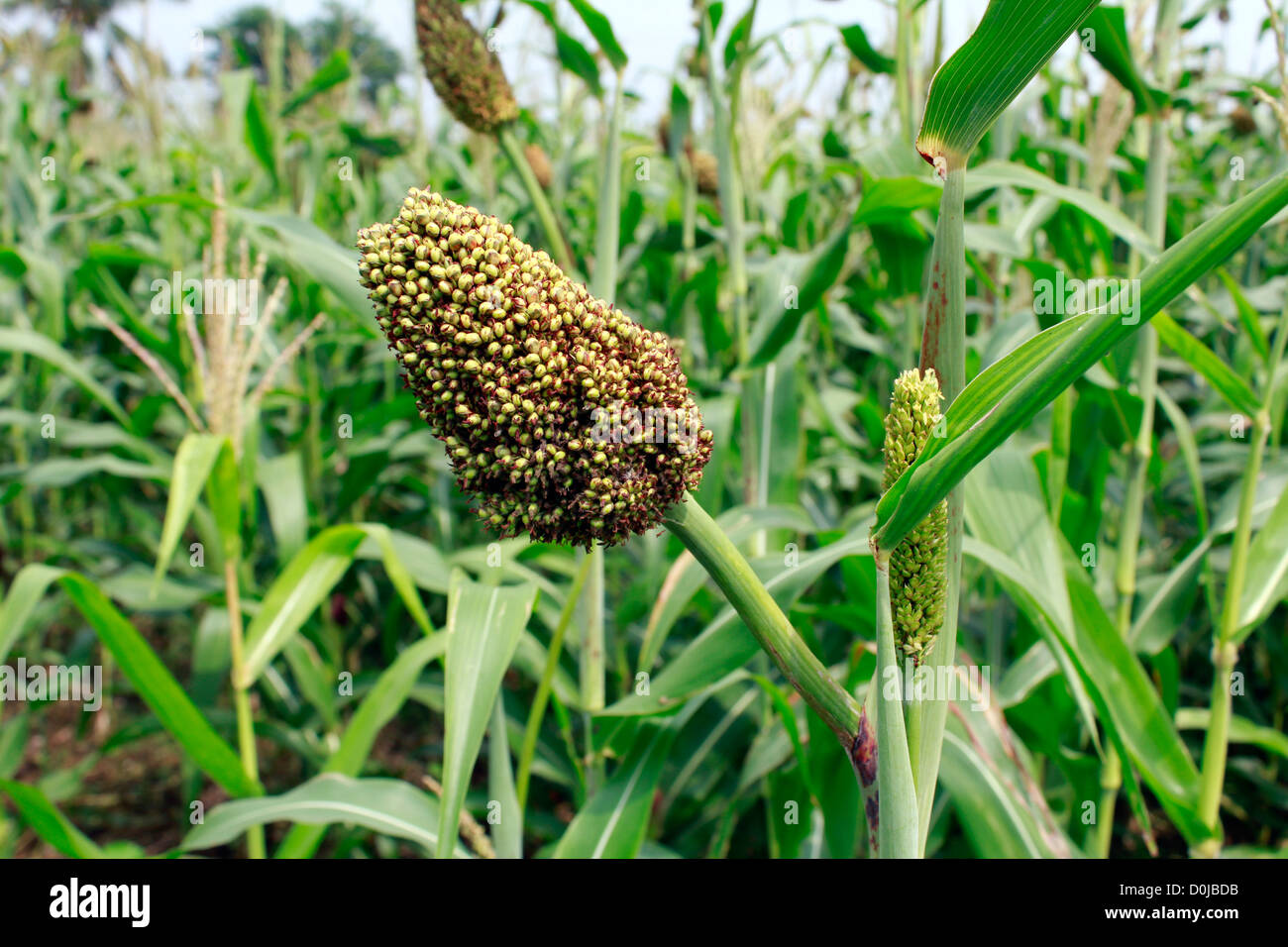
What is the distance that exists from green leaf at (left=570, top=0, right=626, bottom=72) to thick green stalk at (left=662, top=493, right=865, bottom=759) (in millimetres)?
1639

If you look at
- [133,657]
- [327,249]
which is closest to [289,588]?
[133,657]

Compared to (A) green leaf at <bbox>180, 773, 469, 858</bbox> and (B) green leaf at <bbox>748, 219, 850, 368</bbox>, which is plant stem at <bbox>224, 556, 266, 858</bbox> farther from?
(B) green leaf at <bbox>748, 219, 850, 368</bbox>

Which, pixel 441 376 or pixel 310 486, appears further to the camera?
pixel 310 486

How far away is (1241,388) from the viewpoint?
6.80 ft

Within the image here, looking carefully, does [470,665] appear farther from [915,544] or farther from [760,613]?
[915,544]

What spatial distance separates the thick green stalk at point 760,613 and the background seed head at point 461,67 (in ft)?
6.63

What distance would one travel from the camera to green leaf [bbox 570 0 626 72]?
2.08 m

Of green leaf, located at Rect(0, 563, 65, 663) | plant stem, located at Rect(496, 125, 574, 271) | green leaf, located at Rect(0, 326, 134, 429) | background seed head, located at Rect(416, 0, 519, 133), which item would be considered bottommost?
green leaf, located at Rect(0, 563, 65, 663)

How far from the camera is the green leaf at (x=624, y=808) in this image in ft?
6.50

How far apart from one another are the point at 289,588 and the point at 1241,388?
2703mm

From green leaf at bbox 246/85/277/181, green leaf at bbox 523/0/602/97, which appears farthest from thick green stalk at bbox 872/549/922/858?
green leaf at bbox 246/85/277/181

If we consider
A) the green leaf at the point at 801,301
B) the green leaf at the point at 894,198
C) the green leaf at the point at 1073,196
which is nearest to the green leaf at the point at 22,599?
the green leaf at the point at 801,301

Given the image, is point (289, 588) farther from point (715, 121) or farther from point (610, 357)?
point (715, 121)

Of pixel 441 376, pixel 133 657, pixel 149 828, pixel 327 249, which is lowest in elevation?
pixel 149 828
